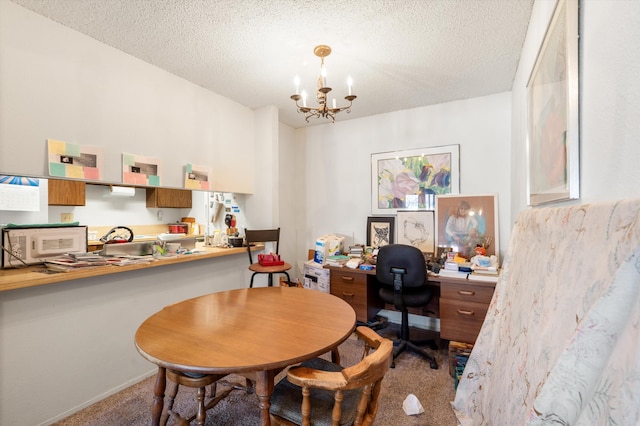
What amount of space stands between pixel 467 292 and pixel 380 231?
1224mm

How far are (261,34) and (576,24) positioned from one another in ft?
5.57

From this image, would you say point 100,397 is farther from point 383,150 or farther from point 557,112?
point 383,150

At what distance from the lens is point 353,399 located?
124cm

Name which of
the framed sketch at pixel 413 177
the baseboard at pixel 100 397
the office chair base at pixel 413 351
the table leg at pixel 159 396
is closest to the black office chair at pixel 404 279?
the office chair base at pixel 413 351

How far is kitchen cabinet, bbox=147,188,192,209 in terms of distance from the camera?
128 inches

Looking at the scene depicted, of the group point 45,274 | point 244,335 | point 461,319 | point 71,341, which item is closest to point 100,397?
point 71,341

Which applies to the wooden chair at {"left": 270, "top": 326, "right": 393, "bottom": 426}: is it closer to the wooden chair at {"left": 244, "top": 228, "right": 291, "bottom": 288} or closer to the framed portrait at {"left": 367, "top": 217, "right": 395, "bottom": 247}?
the wooden chair at {"left": 244, "top": 228, "right": 291, "bottom": 288}

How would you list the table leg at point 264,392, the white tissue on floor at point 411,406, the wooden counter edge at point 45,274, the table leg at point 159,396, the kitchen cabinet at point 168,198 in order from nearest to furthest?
the table leg at point 264,392, the table leg at point 159,396, the wooden counter edge at point 45,274, the white tissue on floor at point 411,406, the kitchen cabinet at point 168,198

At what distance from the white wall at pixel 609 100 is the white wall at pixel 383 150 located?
2118mm

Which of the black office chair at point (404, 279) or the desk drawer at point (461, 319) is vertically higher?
the black office chair at point (404, 279)

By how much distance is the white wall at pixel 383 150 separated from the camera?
2.87 m

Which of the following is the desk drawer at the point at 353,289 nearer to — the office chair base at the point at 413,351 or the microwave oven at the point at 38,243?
the office chair base at the point at 413,351

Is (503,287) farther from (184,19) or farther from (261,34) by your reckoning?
(184,19)

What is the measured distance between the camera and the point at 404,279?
241 centimetres
